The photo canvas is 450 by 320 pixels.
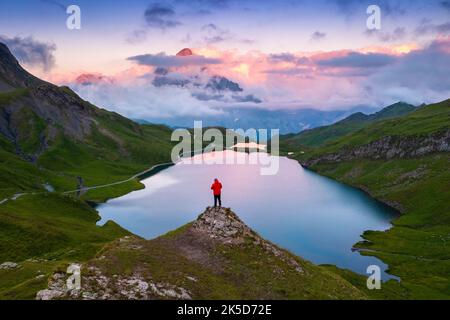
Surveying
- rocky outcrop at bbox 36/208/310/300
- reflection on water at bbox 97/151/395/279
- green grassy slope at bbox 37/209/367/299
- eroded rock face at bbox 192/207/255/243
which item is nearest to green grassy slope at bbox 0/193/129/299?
rocky outcrop at bbox 36/208/310/300

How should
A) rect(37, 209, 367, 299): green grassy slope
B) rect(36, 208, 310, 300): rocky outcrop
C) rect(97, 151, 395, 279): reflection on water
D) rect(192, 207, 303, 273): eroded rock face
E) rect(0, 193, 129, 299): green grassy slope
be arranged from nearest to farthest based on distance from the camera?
rect(36, 208, 310, 300): rocky outcrop, rect(37, 209, 367, 299): green grassy slope, rect(192, 207, 303, 273): eroded rock face, rect(0, 193, 129, 299): green grassy slope, rect(97, 151, 395, 279): reflection on water

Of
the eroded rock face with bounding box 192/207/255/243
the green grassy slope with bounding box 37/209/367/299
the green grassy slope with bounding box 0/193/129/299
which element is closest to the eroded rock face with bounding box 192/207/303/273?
the eroded rock face with bounding box 192/207/255/243

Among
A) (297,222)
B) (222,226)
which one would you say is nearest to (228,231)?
(222,226)

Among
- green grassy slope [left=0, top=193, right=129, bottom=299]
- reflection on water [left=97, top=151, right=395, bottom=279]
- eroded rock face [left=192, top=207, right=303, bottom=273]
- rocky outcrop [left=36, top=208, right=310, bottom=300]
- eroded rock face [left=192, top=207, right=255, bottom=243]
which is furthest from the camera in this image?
reflection on water [left=97, top=151, right=395, bottom=279]

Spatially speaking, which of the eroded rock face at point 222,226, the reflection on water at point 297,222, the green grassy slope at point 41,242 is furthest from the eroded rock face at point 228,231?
the reflection on water at point 297,222

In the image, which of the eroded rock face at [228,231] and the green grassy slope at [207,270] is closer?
the green grassy slope at [207,270]

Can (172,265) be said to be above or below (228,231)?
below

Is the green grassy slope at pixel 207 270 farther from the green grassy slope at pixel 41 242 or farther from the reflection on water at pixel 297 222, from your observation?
the reflection on water at pixel 297 222

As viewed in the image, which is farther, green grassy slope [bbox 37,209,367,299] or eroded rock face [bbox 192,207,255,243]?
eroded rock face [bbox 192,207,255,243]

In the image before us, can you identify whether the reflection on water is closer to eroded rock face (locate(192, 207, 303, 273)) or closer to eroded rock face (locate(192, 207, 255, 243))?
eroded rock face (locate(192, 207, 303, 273))

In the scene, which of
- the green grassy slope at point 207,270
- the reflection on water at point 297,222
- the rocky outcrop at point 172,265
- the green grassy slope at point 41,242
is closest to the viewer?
the rocky outcrop at point 172,265

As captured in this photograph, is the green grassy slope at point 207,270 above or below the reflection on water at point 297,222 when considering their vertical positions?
below

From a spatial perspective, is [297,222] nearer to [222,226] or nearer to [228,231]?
[222,226]

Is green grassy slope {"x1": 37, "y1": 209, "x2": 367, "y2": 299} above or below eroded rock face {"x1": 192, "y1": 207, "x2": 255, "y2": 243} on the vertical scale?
below
